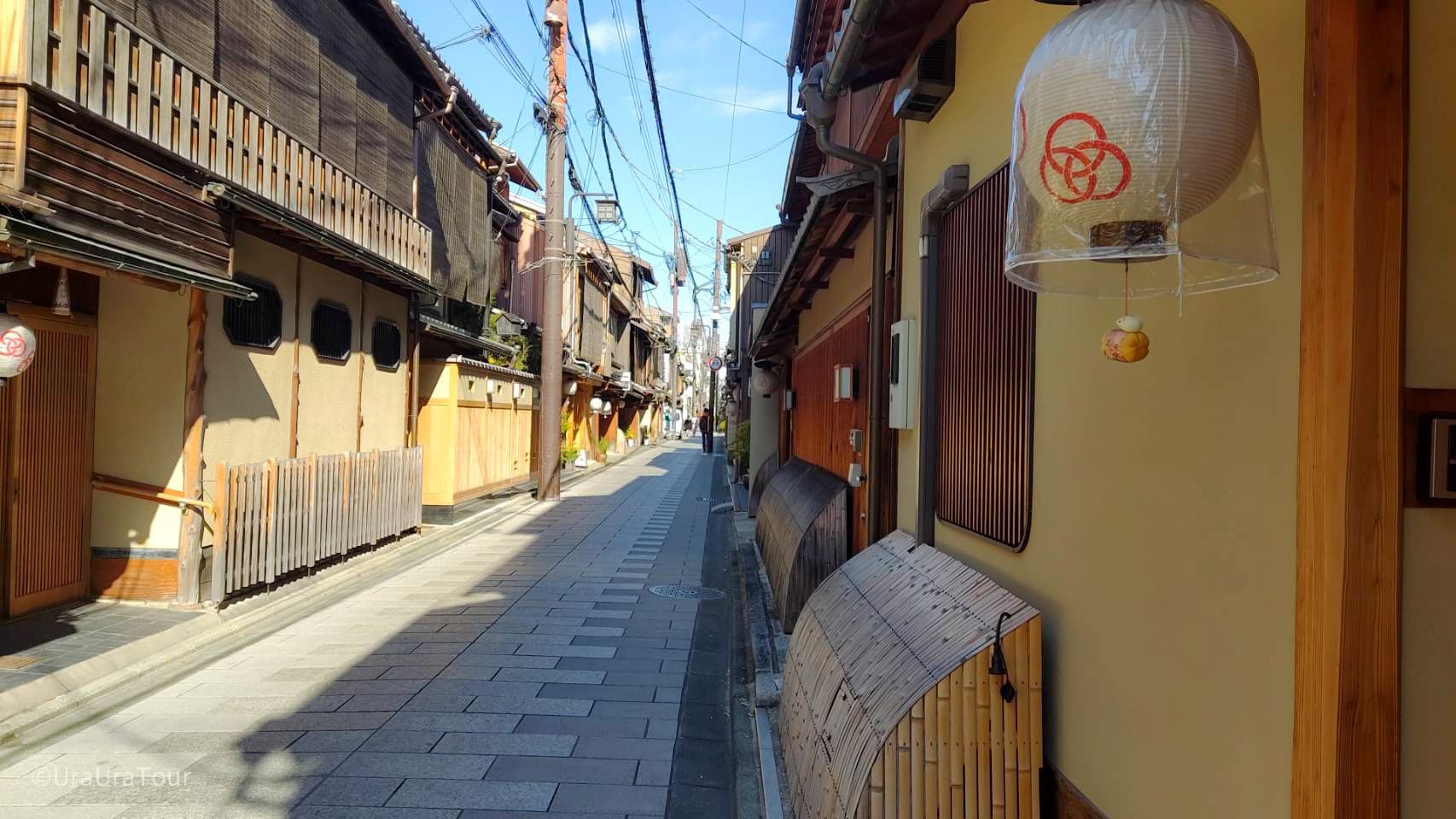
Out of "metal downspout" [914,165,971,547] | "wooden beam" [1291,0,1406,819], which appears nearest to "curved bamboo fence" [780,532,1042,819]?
"metal downspout" [914,165,971,547]

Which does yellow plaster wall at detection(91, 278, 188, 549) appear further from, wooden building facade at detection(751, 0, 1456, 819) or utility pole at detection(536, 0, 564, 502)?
utility pole at detection(536, 0, 564, 502)

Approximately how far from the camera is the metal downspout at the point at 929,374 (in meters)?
4.79

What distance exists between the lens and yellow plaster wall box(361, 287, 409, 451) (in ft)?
40.1

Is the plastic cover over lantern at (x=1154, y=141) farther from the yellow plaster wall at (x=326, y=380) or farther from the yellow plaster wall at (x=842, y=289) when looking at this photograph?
the yellow plaster wall at (x=326, y=380)

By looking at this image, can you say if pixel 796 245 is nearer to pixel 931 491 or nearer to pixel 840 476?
pixel 840 476

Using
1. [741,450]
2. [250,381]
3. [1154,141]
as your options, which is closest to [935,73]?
[1154,141]

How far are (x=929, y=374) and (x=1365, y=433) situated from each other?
10.3ft

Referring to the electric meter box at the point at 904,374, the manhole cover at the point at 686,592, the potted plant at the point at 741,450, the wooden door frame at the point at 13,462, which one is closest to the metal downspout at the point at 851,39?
the electric meter box at the point at 904,374

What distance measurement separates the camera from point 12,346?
18.3 ft

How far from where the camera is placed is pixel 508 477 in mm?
20031

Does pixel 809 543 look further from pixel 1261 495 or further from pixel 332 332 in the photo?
pixel 332 332

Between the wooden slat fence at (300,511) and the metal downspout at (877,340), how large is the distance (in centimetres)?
625

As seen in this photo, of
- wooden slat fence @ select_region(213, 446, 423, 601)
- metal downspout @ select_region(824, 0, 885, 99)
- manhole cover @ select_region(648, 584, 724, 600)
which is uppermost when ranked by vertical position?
metal downspout @ select_region(824, 0, 885, 99)

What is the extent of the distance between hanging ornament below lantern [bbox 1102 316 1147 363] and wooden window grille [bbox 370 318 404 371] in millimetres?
12136
